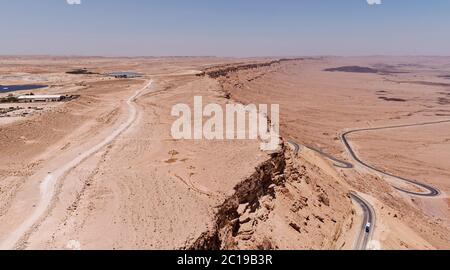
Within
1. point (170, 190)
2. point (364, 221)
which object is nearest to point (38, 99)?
point (170, 190)

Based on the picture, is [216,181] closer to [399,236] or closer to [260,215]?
[260,215]

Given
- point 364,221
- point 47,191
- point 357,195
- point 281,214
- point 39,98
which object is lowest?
point 357,195

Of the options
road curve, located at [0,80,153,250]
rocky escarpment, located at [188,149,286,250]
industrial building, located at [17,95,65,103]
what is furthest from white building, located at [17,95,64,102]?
rocky escarpment, located at [188,149,286,250]

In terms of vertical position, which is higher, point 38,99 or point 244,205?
point 38,99

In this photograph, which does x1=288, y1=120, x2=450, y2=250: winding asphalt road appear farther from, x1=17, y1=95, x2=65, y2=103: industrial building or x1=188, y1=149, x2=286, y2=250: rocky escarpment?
x1=17, y1=95, x2=65, y2=103: industrial building

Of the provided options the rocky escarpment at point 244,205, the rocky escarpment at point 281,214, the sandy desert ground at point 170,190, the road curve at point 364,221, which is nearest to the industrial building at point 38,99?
the sandy desert ground at point 170,190

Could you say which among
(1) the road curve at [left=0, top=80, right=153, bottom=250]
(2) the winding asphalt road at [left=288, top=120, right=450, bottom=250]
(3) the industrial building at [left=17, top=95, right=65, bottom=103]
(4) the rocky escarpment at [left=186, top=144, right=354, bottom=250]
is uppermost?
(3) the industrial building at [left=17, top=95, right=65, bottom=103]

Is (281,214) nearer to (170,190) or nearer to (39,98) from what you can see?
(170,190)

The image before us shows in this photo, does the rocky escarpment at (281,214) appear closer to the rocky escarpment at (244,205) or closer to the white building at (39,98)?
the rocky escarpment at (244,205)
